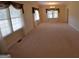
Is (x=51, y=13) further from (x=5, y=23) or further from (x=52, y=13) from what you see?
(x=5, y=23)

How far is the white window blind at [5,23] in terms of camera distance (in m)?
4.71

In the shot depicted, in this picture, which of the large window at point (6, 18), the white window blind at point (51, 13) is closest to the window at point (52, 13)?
the white window blind at point (51, 13)

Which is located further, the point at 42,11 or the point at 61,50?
the point at 42,11

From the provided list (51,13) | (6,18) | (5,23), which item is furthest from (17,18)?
(51,13)

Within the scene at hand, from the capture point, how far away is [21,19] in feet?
23.3

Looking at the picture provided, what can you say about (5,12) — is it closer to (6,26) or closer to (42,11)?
(6,26)

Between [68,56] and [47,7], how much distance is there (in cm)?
1258

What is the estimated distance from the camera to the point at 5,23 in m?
5.04

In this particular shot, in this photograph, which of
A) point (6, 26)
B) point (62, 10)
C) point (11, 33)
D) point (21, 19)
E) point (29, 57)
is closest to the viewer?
point (29, 57)

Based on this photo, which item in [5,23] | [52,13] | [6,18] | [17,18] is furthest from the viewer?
[52,13]

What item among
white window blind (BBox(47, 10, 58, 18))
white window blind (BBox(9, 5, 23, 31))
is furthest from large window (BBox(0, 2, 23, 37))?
white window blind (BBox(47, 10, 58, 18))

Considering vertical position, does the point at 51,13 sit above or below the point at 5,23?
above

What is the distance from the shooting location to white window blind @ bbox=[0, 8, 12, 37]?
471 cm

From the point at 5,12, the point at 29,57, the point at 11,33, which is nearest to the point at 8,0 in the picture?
the point at 5,12
